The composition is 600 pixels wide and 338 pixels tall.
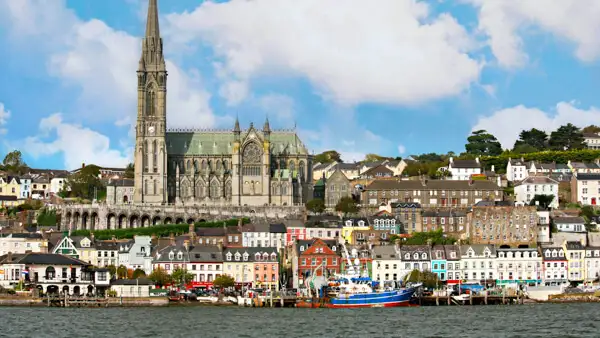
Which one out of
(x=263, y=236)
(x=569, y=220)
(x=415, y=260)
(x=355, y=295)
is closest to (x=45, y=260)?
(x=263, y=236)

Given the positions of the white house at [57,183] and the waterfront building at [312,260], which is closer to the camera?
the waterfront building at [312,260]

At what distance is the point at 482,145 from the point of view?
180875 millimetres

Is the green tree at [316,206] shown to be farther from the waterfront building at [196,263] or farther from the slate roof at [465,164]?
the waterfront building at [196,263]

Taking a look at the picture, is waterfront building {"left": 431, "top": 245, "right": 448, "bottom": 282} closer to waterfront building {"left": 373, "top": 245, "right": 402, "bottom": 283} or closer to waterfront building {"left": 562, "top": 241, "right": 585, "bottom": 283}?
waterfront building {"left": 373, "top": 245, "right": 402, "bottom": 283}

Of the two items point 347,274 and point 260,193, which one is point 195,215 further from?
point 347,274

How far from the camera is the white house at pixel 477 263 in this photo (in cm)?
11331

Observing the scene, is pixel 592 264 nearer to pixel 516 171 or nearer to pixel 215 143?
pixel 516 171

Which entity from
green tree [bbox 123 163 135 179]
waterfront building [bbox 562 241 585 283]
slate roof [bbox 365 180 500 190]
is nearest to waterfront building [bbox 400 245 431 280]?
waterfront building [bbox 562 241 585 283]

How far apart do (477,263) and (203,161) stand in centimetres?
5491

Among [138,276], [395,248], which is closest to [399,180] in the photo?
[395,248]

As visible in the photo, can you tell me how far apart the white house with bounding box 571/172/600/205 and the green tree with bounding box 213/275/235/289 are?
167ft

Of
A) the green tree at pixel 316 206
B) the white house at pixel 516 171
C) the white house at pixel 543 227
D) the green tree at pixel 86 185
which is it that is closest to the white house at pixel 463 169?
the white house at pixel 516 171

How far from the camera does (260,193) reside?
15475 cm

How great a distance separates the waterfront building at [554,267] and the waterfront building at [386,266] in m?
13.4
